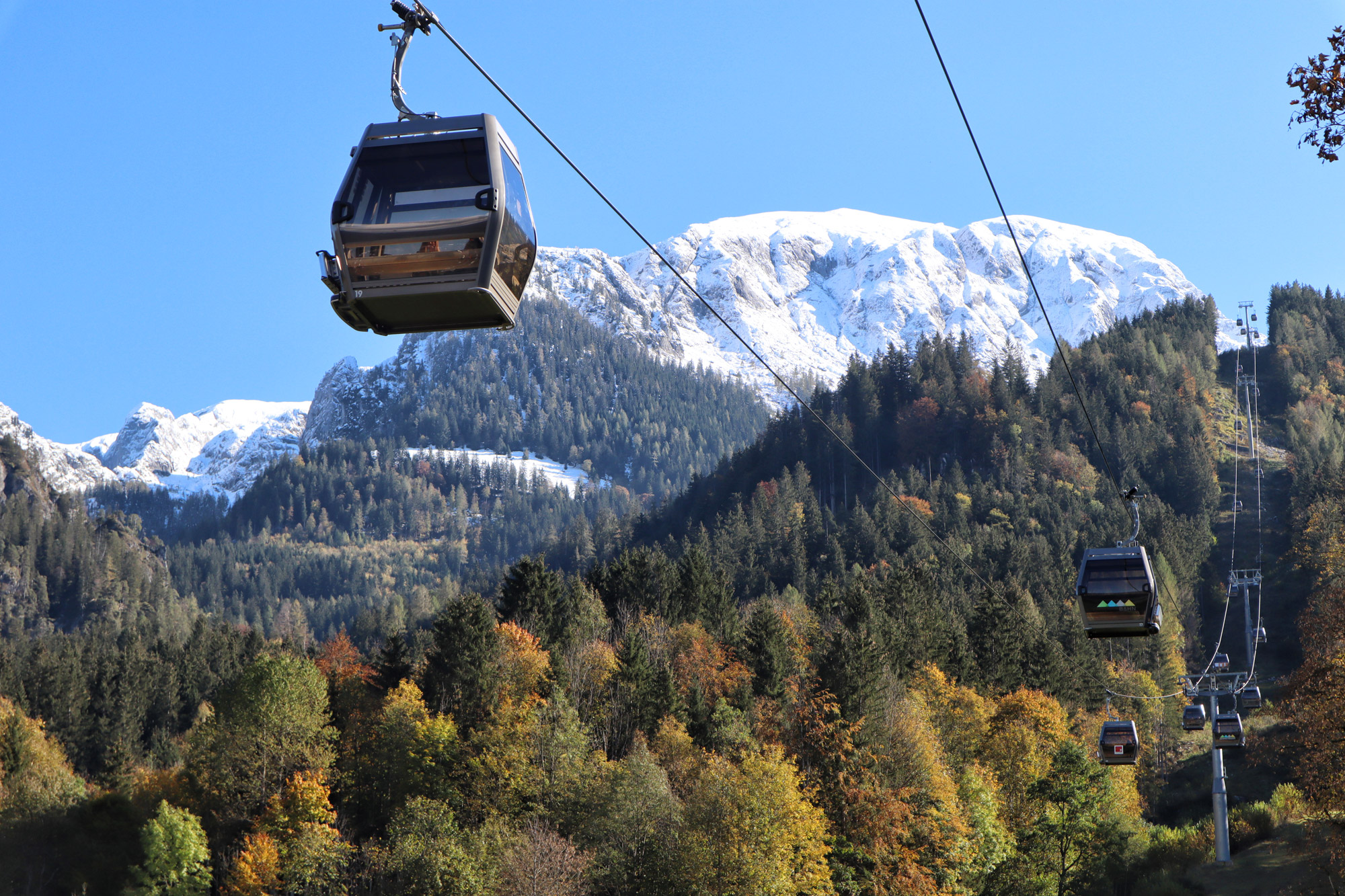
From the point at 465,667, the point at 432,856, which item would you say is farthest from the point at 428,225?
the point at 465,667

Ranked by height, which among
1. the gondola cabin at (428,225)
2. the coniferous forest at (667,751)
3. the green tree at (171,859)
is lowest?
the green tree at (171,859)

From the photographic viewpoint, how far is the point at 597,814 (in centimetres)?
5953

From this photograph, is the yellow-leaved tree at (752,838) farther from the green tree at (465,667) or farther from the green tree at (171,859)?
the green tree at (171,859)

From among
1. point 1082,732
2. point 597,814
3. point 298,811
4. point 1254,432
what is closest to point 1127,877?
point 1082,732

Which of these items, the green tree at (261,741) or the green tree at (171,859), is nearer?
the green tree at (171,859)

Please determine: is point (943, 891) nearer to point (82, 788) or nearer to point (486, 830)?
point (486, 830)

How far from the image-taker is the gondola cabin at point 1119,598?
89.5ft

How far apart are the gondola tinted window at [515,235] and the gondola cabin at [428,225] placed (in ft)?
0.07

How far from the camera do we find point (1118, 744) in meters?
57.7

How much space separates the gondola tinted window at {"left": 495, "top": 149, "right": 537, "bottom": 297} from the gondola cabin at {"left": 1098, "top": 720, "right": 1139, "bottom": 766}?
5177cm

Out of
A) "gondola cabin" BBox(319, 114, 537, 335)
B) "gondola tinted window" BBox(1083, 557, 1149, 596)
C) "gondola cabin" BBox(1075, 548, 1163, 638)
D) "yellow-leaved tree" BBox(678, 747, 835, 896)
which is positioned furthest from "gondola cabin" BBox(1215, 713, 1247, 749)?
"gondola cabin" BBox(319, 114, 537, 335)

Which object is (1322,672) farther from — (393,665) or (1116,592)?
(393,665)

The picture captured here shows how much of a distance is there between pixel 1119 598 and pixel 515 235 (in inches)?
780

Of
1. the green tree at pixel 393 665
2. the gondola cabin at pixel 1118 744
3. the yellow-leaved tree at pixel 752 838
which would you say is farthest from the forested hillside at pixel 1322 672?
the green tree at pixel 393 665
